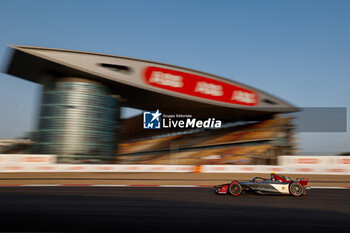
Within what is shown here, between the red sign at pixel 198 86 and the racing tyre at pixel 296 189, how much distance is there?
70.2ft

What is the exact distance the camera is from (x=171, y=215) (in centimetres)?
553

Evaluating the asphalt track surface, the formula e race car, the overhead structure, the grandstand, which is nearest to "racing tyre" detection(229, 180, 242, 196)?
the formula e race car

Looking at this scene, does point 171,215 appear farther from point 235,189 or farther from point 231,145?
point 231,145

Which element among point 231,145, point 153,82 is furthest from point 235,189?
point 231,145

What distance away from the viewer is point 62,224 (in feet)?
15.7

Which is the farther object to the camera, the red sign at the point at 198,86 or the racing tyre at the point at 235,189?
the red sign at the point at 198,86

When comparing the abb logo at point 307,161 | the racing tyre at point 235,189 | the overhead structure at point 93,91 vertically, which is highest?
the overhead structure at point 93,91

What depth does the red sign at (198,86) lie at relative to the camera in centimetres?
2861

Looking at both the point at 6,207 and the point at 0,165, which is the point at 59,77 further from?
the point at 6,207

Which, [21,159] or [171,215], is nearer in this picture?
[171,215]

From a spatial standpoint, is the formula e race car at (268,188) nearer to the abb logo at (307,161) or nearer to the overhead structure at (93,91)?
the abb logo at (307,161)

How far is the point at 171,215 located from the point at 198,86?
25820mm

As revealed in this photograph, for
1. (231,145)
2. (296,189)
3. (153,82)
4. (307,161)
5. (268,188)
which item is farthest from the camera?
(231,145)

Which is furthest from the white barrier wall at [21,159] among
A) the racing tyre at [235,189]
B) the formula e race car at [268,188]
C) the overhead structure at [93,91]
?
the racing tyre at [235,189]
